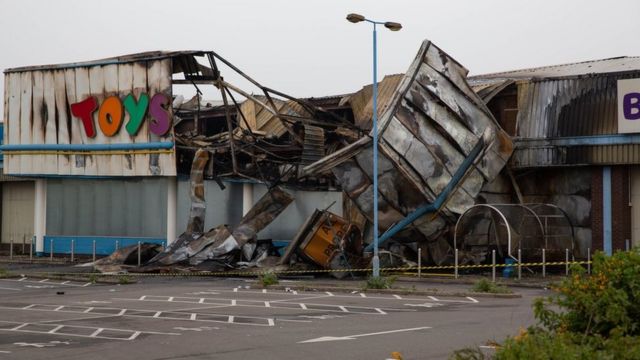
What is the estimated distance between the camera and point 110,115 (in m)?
43.0

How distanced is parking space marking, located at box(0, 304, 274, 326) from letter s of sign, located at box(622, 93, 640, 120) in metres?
20.7

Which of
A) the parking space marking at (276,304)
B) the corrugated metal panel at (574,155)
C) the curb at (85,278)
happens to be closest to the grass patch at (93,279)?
the curb at (85,278)

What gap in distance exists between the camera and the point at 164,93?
40656 millimetres

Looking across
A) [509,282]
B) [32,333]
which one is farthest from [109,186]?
[32,333]

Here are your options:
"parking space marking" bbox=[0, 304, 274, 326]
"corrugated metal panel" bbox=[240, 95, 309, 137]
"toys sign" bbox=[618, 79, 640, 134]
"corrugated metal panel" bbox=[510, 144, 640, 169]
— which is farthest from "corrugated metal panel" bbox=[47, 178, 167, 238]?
"parking space marking" bbox=[0, 304, 274, 326]

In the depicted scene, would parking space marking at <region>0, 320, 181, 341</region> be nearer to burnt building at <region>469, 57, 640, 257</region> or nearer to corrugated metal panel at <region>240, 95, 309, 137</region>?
burnt building at <region>469, 57, 640, 257</region>

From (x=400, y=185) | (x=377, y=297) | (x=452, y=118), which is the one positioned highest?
(x=452, y=118)

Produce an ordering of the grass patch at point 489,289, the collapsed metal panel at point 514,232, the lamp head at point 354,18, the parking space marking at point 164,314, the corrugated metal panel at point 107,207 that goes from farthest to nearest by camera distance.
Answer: the corrugated metal panel at point 107,207, the collapsed metal panel at point 514,232, the lamp head at point 354,18, the grass patch at point 489,289, the parking space marking at point 164,314

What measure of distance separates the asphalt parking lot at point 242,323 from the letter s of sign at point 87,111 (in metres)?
14.6

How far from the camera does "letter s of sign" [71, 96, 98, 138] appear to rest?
142 ft

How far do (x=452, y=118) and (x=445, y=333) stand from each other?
20109 millimetres

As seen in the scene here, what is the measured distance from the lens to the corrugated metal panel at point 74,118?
41.3m

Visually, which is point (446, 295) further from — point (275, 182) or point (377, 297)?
point (275, 182)

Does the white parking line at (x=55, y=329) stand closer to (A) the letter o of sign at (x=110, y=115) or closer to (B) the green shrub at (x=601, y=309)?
(B) the green shrub at (x=601, y=309)
